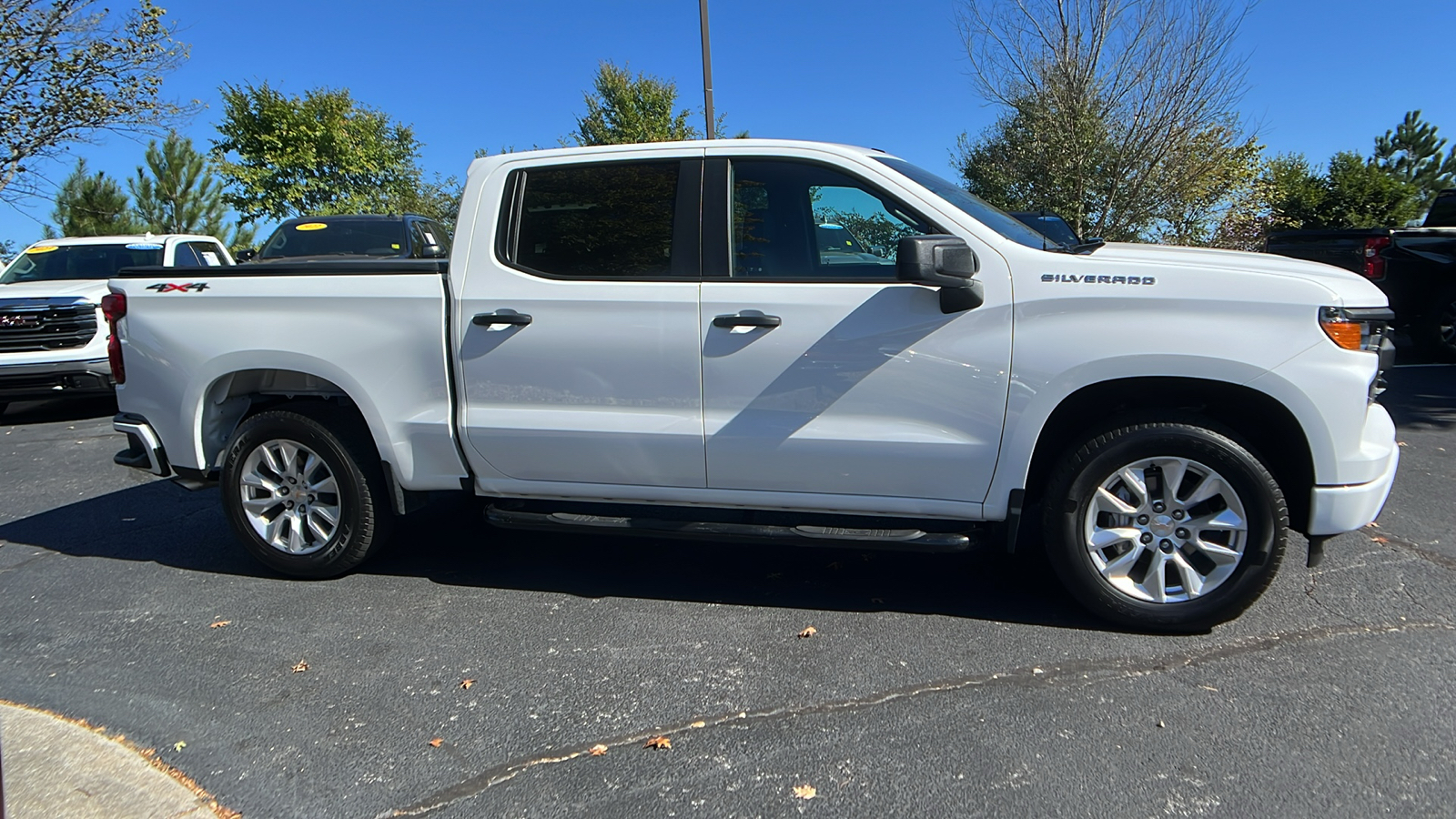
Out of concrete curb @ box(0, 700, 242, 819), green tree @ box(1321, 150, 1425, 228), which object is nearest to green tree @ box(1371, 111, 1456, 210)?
green tree @ box(1321, 150, 1425, 228)

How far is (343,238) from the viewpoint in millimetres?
12008

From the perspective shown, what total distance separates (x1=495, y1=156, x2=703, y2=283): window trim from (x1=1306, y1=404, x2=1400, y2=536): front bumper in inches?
100

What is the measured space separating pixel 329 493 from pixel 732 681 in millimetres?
2303

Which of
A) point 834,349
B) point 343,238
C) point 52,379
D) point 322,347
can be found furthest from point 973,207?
point 343,238

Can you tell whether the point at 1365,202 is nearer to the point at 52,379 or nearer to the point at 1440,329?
the point at 1440,329

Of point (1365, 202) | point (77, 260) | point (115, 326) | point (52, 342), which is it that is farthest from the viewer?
point (1365, 202)

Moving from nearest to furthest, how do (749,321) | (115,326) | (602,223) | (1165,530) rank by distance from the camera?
(1165,530) < (749,321) < (602,223) < (115,326)

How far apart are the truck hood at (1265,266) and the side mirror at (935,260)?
554 mm

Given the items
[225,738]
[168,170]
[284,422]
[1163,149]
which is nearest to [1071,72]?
[1163,149]

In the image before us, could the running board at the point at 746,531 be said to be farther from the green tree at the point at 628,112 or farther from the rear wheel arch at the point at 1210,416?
the green tree at the point at 628,112

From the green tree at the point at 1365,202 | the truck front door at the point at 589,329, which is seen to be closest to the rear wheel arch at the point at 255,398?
the truck front door at the point at 589,329

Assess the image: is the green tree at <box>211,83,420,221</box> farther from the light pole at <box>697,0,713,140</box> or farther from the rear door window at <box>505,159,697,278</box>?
the rear door window at <box>505,159,697,278</box>

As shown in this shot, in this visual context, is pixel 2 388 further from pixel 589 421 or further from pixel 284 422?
pixel 589 421

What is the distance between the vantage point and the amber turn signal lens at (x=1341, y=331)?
3434 mm
